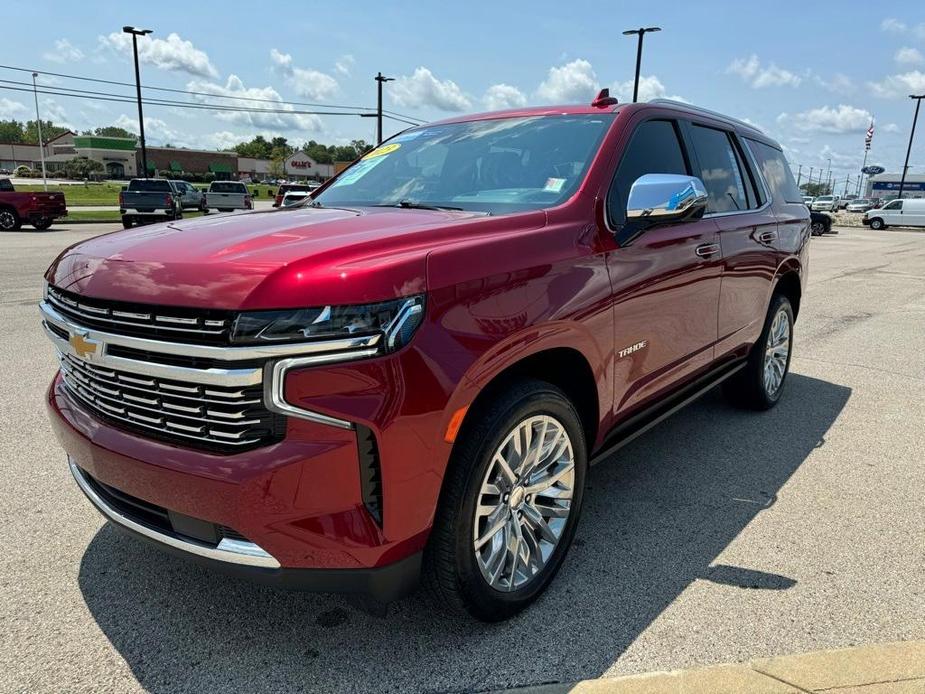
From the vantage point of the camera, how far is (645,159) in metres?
3.43

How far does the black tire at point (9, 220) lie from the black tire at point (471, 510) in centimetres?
2267

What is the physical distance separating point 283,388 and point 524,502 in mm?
1122

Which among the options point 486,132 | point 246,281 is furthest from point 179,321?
point 486,132

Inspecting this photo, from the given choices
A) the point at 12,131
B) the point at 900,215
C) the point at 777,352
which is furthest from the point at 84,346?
the point at 12,131

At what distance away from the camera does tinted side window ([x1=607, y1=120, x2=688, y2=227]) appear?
3.09m

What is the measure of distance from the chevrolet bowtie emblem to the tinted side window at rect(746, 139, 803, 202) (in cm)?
422

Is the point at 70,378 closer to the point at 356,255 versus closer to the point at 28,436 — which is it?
the point at 356,255

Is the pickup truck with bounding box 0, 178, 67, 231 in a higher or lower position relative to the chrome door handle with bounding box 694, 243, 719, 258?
lower

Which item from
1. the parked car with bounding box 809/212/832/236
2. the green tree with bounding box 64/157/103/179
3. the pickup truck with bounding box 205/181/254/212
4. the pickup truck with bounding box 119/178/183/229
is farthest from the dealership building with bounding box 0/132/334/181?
the pickup truck with bounding box 119/178/183/229

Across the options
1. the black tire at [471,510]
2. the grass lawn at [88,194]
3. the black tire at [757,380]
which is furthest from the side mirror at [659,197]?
the grass lawn at [88,194]

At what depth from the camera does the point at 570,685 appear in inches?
90.6

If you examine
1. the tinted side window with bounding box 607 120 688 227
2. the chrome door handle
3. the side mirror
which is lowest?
the chrome door handle

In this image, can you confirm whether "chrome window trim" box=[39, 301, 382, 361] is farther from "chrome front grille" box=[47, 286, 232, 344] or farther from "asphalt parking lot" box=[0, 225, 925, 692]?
"asphalt parking lot" box=[0, 225, 925, 692]

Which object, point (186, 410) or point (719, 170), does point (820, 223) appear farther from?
point (186, 410)
